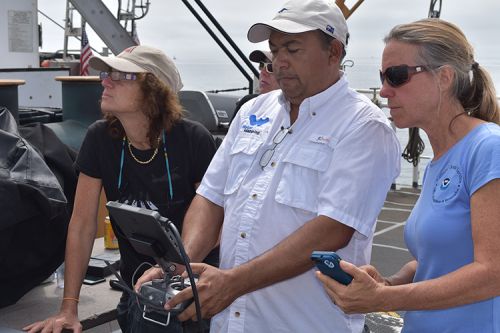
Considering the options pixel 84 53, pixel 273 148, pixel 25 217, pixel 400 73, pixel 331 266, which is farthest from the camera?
pixel 84 53

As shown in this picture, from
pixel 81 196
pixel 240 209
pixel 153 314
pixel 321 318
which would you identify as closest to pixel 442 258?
pixel 321 318

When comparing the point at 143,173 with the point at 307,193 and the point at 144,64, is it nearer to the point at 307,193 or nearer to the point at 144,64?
the point at 144,64

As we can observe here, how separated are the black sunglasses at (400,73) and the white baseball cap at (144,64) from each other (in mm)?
1248

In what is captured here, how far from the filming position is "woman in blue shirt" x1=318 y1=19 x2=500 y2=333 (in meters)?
1.74

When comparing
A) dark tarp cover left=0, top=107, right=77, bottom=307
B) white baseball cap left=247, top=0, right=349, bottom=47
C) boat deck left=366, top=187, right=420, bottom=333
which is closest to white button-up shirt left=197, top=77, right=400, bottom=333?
white baseball cap left=247, top=0, right=349, bottom=47

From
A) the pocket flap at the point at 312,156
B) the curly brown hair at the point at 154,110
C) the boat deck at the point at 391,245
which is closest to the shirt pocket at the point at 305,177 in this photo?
the pocket flap at the point at 312,156

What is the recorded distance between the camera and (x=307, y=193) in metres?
2.25

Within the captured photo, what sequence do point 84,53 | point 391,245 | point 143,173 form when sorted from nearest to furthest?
point 143,173 < point 391,245 < point 84,53

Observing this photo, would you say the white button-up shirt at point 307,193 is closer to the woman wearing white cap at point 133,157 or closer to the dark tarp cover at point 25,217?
the woman wearing white cap at point 133,157

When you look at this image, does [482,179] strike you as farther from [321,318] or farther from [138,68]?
[138,68]

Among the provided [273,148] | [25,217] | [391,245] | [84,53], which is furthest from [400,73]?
[84,53]

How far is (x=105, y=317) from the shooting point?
2760 millimetres

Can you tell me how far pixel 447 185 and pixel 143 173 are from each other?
1383 millimetres

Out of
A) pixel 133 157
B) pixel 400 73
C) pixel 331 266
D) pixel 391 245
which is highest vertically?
pixel 400 73
